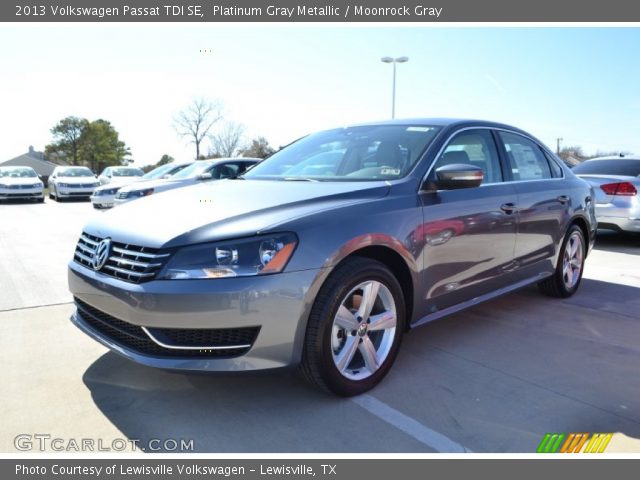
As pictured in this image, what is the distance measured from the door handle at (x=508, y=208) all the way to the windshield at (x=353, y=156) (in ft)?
2.57

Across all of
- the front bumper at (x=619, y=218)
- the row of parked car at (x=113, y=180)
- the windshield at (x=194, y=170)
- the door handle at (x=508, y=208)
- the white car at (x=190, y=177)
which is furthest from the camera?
the windshield at (x=194, y=170)

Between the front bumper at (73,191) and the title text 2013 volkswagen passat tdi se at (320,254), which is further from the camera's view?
the front bumper at (73,191)

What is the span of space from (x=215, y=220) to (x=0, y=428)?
4.77 feet

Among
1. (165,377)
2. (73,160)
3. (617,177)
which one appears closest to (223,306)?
(165,377)

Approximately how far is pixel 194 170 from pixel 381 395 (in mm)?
9372

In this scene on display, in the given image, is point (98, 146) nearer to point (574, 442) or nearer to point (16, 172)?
point (16, 172)

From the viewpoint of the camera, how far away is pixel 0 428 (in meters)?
2.51

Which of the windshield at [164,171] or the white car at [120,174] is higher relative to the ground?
the windshield at [164,171]

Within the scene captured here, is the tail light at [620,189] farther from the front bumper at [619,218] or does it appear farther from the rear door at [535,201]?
the rear door at [535,201]

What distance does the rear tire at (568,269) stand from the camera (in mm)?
4766

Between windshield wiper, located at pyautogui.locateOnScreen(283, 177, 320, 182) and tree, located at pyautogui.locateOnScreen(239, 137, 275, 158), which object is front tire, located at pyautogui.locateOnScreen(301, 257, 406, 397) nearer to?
windshield wiper, located at pyautogui.locateOnScreen(283, 177, 320, 182)

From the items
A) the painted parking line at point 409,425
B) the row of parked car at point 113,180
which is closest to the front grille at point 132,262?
the painted parking line at point 409,425
